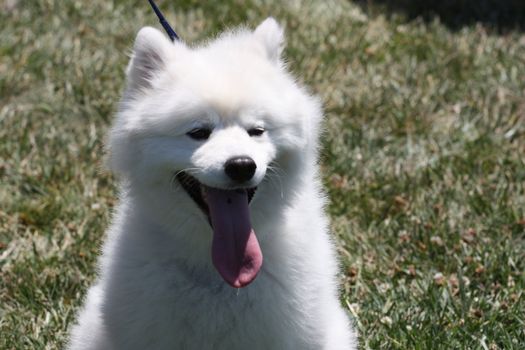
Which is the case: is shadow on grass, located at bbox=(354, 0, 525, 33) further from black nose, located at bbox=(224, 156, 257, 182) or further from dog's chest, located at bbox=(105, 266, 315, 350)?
black nose, located at bbox=(224, 156, 257, 182)

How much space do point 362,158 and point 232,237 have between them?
2.90 m

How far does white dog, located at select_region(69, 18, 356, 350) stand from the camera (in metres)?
3.24

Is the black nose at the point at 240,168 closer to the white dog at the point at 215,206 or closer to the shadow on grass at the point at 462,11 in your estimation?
the white dog at the point at 215,206

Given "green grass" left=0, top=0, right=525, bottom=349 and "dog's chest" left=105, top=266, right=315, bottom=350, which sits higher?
"dog's chest" left=105, top=266, right=315, bottom=350

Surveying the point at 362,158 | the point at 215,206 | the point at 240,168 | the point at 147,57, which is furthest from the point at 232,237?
the point at 362,158

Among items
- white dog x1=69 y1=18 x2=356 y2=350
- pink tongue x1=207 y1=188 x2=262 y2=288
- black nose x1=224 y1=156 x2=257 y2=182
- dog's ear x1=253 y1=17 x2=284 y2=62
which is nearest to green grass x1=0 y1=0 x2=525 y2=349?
white dog x1=69 y1=18 x2=356 y2=350

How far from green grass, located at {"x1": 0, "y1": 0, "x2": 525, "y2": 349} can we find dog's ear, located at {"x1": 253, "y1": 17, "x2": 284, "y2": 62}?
40.4 inches

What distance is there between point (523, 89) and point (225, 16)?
2908mm

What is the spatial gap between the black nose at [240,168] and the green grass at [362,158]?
150 centimetres

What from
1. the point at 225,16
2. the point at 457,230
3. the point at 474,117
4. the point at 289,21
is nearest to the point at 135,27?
the point at 225,16

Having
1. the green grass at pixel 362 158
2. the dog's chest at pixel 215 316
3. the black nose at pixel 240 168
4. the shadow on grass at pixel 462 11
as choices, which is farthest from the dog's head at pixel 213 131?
the shadow on grass at pixel 462 11

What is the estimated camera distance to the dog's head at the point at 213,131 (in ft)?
10.5

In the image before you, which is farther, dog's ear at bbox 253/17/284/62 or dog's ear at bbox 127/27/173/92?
dog's ear at bbox 253/17/284/62

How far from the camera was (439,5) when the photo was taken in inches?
360
